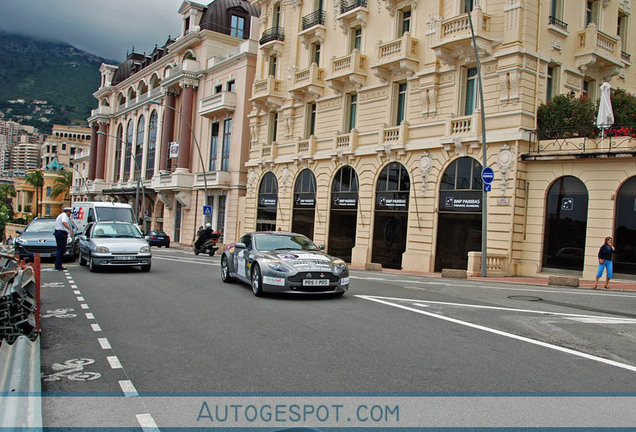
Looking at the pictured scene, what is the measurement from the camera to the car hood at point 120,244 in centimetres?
1658

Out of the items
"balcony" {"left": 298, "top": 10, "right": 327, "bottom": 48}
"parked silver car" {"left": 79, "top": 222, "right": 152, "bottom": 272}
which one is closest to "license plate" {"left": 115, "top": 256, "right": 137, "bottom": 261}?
"parked silver car" {"left": 79, "top": 222, "right": 152, "bottom": 272}

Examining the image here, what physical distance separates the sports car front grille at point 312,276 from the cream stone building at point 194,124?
2779 centimetres

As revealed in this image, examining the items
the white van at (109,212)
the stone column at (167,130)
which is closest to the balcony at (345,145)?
the white van at (109,212)

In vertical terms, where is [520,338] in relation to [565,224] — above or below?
below

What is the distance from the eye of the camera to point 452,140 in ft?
78.8

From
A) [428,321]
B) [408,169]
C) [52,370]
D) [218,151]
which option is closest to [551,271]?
[408,169]

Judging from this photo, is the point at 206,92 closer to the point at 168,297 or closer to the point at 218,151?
the point at 218,151

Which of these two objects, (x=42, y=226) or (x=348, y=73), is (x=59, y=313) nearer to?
(x=42, y=226)

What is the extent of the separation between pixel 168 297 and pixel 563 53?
20.5m

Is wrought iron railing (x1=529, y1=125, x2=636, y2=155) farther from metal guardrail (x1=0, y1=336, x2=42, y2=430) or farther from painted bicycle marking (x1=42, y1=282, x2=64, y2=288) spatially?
metal guardrail (x1=0, y1=336, x2=42, y2=430)

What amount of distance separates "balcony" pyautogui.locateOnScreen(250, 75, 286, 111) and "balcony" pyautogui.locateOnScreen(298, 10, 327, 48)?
3.31 meters

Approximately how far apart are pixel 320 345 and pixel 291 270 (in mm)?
4234

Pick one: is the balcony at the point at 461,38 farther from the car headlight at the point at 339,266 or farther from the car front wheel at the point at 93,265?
the car front wheel at the point at 93,265

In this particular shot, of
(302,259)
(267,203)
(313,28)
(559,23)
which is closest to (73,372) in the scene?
(302,259)
